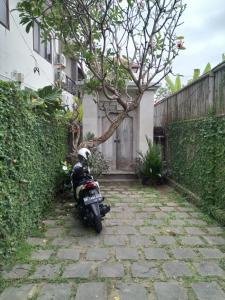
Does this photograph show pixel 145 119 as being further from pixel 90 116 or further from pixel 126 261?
pixel 126 261

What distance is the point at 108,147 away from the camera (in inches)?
386

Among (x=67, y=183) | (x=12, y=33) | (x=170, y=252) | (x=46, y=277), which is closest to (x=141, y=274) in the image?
(x=170, y=252)

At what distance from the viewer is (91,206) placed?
4633 mm

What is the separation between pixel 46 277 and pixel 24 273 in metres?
0.27

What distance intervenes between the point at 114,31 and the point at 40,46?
169 inches

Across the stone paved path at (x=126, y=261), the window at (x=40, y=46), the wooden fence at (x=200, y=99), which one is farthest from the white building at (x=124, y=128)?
the stone paved path at (x=126, y=261)

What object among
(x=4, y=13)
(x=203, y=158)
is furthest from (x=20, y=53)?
(x=203, y=158)

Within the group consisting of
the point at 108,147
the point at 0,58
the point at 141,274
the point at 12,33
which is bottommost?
the point at 141,274

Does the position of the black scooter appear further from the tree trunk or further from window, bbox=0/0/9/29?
window, bbox=0/0/9/29

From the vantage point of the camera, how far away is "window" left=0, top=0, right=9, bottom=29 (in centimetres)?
687

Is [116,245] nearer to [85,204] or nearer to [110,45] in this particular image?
[85,204]

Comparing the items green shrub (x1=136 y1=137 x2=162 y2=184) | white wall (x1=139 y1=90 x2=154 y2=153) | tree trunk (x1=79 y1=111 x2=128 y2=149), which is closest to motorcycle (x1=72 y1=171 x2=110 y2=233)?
tree trunk (x1=79 y1=111 x2=128 y2=149)

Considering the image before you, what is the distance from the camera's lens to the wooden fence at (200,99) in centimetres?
517

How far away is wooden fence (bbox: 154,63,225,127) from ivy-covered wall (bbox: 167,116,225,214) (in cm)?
22
